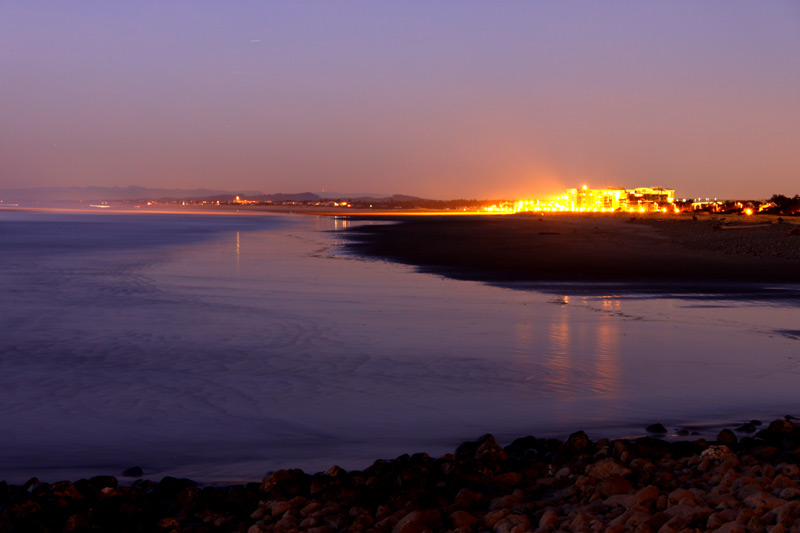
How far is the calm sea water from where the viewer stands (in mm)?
6312

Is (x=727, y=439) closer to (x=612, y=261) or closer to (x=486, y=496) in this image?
(x=486, y=496)

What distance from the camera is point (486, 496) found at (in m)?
4.58

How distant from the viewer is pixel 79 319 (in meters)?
13.1

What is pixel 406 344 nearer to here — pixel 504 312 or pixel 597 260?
pixel 504 312

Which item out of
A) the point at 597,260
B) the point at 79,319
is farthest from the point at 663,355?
the point at 597,260

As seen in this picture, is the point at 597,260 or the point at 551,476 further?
the point at 597,260

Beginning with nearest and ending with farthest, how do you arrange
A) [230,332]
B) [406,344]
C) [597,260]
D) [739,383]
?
1. [739,383]
2. [406,344]
3. [230,332]
4. [597,260]

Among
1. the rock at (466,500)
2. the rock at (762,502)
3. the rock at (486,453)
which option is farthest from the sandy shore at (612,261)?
the rock at (762,502)

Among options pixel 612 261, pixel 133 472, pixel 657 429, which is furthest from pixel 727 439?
pixel 612 261

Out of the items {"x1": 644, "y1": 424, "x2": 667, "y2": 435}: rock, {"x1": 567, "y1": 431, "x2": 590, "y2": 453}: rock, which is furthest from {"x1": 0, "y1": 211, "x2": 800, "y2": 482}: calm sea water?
{"x1": 567, "y1": 431, "x2": 590, "y2": 453}: rock

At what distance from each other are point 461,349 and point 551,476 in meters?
5.31

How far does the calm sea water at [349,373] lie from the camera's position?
631 centimetres

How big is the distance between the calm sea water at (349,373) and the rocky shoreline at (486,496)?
736mm

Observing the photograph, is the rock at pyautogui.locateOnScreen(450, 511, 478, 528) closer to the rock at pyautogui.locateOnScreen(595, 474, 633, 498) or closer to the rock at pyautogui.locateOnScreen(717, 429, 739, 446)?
the rock at pyautogui.locateOnScreen(595, 474, 633, 498)
